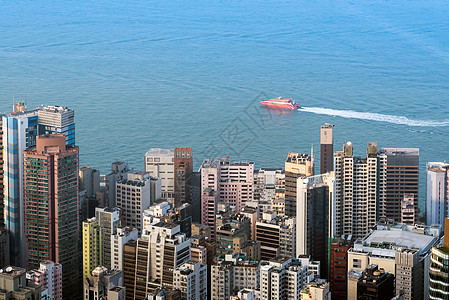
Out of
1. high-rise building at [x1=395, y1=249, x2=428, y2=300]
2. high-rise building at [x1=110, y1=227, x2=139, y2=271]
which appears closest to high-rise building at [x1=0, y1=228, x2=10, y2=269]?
high-rise building at [x1=110, y1=227, x2=139, y2=271]

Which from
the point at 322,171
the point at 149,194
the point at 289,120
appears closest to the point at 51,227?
the point at 149,194

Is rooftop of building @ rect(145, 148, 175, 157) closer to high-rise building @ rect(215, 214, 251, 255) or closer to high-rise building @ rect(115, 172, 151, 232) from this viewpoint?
high-rise building @ rect(115, 172, 151, 232)

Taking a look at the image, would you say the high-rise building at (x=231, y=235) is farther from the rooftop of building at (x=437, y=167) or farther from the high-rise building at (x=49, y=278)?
the rooftop of building at (x=437, y=167)

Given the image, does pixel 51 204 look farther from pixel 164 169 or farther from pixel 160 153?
pixel 160 153

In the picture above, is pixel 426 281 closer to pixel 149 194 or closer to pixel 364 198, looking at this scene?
pixel 364 198

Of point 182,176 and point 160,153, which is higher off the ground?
point 160,153

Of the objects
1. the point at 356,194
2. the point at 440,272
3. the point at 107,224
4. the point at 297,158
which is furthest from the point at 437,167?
the point at 440,272

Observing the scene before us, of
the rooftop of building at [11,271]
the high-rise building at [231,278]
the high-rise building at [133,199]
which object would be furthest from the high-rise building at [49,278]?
the high-rise building at [133,199]
